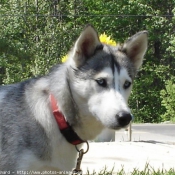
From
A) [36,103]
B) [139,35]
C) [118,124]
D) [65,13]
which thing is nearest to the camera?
[118,124]

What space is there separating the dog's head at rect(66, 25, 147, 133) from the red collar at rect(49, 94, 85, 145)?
164 millimetres

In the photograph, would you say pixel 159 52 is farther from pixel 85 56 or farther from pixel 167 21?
pixel 85 56

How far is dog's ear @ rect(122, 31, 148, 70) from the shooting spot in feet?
12.4

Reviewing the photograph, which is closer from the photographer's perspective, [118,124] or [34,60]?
[118,124]

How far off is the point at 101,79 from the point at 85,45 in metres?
0.39

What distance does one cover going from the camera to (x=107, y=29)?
23688mm

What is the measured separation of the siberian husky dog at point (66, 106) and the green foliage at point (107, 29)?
17102mm

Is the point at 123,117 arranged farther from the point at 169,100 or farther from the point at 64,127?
the point at 169,100

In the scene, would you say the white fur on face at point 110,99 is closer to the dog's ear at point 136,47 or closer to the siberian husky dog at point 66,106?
the siberian husky dog at point 66,106

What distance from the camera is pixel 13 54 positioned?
2117 cm

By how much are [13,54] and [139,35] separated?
18.0 meters

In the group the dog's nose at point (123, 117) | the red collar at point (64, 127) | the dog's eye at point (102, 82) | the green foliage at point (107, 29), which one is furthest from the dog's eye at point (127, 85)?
the green foliage at point (107, 29)

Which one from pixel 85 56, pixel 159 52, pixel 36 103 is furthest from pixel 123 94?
pixel 159 52

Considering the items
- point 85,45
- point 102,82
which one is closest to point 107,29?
point 85,45
